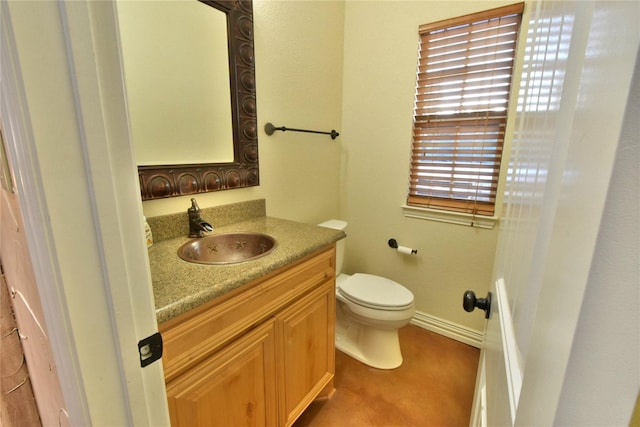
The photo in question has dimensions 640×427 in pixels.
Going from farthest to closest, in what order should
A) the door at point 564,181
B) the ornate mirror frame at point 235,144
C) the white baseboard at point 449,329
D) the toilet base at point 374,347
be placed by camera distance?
the white baseboard at point 449,329 → the toilet base at point 374,347 → the ornate mirror frame at point 235,144 → the door at point 564,181

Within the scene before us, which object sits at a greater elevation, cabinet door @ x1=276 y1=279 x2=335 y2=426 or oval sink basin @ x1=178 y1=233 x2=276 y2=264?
oval sink basin @ x1=178 y1=233 x2=276 y2=264

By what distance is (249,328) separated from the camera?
96 centimetres

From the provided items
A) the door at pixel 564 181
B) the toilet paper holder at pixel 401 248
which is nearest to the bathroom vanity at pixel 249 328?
the door at pixel 564 181

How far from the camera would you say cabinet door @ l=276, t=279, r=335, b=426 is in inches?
44.6

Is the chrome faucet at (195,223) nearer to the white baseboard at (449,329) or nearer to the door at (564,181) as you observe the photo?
the door at (564,181)

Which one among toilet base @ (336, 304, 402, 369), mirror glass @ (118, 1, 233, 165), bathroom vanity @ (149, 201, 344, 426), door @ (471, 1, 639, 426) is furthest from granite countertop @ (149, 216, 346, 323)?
toilet base @ (336, 304, 402, 369)

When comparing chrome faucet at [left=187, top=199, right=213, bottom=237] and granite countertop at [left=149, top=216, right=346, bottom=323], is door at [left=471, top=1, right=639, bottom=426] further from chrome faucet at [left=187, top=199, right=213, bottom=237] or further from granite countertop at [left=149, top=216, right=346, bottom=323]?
chrome faucet at [left=187, top=199, right=213, bottom=237]

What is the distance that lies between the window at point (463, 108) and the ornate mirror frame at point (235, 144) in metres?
1.09

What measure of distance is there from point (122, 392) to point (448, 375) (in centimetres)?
176

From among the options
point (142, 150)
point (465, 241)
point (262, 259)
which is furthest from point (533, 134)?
point (465, 241)

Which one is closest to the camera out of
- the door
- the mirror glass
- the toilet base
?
the door

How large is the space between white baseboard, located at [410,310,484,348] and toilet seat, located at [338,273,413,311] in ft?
1.66

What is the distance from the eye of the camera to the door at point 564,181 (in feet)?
0.63

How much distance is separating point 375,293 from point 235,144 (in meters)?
1.17
